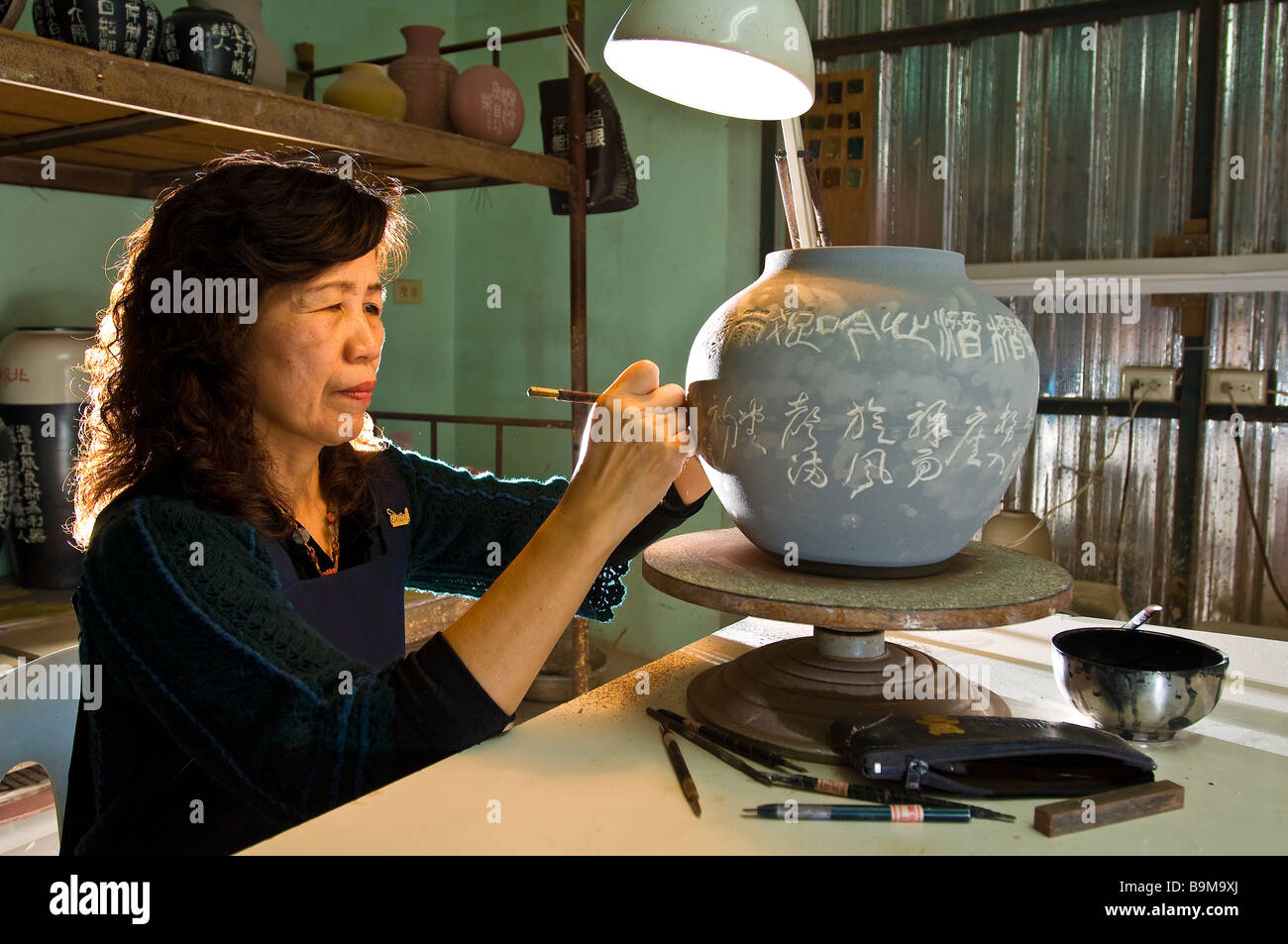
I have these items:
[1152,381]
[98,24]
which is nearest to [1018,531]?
[1152,381]

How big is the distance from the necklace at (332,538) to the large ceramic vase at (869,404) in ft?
1.62

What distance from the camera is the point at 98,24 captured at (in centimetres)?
189

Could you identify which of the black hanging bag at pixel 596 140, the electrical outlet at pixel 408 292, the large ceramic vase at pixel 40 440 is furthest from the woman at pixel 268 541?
Answer: the electrical outlet at pixel 408 292

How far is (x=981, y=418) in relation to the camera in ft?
3.39

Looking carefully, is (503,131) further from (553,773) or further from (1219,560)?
(1219,560)

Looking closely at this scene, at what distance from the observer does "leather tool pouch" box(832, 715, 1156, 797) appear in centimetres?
92

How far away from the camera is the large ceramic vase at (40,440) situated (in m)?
2.64

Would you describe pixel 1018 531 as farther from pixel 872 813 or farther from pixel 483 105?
pixel 872 813

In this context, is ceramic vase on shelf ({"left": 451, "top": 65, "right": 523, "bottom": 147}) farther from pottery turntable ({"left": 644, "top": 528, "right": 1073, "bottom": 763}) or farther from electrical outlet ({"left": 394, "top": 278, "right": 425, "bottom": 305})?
pottery turntable ({"left": 644, "top": 528, "right": 1073, "bottom": 763})

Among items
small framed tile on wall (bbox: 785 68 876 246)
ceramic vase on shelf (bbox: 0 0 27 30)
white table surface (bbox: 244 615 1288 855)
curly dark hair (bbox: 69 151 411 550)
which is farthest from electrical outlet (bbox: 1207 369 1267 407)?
ceramic vase on shelf (bbox: 0 0 27 30)

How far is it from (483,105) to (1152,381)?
2201 mm

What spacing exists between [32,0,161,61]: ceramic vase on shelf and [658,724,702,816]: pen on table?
5.58ft
